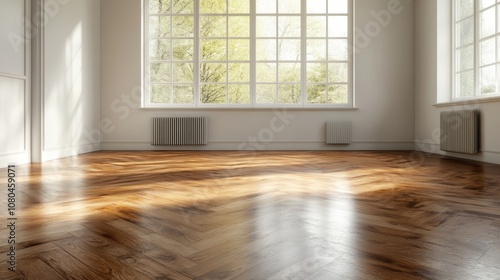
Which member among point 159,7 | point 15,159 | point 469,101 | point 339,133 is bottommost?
point 15,159

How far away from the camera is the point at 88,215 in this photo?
1637 mm

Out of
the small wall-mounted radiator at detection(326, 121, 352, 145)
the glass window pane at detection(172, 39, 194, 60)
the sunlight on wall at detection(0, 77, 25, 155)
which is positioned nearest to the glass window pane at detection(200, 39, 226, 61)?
the glass window pane at detection(172, 39, 194, 60)

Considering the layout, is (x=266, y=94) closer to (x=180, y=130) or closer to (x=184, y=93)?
(x=184, y=93)

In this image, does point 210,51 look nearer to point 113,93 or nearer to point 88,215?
point 113,93

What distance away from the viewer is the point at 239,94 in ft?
19.9

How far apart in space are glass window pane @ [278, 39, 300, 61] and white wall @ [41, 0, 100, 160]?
311 centimetres

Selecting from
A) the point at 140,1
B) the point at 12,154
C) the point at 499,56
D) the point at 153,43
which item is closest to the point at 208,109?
the point at 153,43

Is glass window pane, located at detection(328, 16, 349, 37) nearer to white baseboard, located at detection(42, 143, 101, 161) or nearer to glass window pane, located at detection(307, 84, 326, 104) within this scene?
glass window pane, located at detection(307, 84, 326, 104)

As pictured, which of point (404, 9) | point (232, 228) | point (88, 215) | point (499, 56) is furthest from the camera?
point (404, 9)

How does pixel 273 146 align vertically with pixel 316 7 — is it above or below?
below

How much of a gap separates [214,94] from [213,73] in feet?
1.22

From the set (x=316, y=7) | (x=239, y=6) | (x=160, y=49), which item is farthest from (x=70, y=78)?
(x=316, y=7)

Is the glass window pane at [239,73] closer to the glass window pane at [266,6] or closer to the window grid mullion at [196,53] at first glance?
the window grid mullion at [196,53]

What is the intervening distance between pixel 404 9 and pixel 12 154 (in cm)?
605
